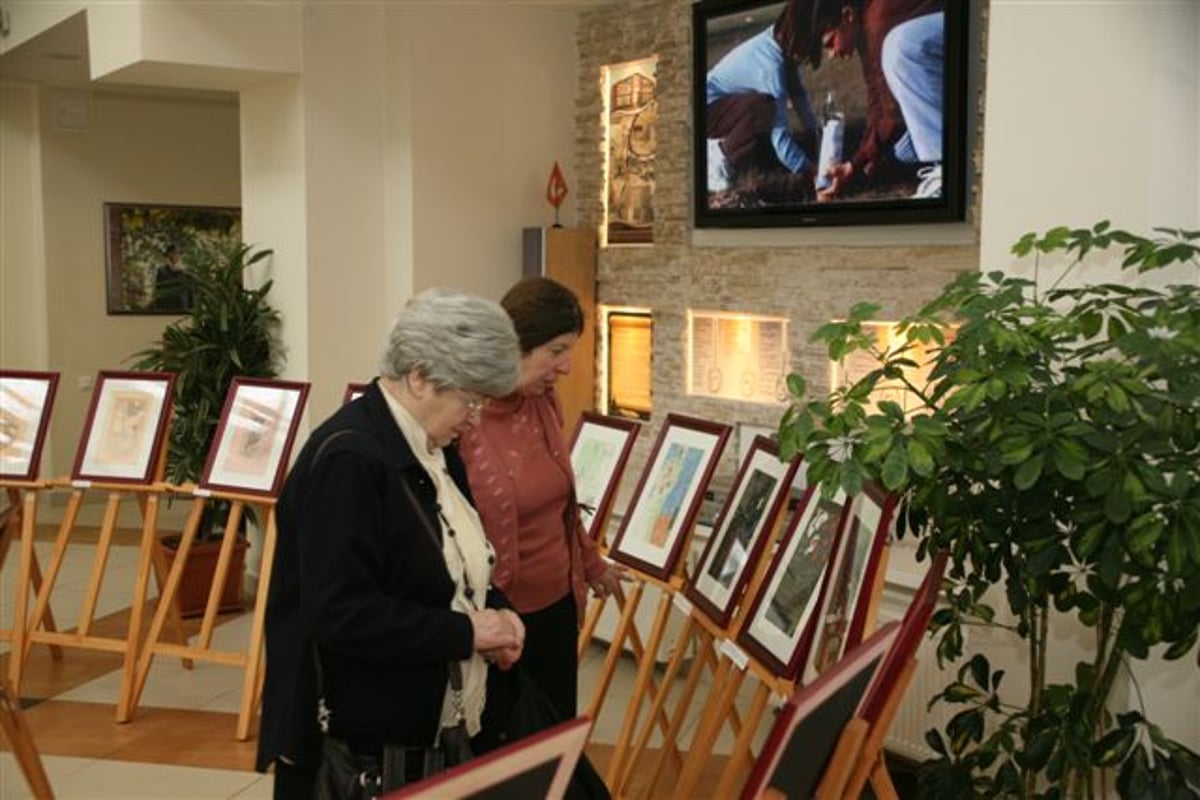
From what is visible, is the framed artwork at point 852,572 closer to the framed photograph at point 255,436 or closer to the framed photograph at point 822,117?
the framed photograph at point 822,117

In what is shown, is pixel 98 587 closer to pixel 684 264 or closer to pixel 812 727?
pixel 684 264

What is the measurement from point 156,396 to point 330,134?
1910 mm

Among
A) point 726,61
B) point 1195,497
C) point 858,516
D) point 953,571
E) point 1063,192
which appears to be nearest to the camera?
point 1195,497

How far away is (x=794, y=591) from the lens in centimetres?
300

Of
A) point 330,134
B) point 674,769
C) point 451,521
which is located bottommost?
point 674,769

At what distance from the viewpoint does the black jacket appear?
2.27 m

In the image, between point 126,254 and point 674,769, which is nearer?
point 674,769

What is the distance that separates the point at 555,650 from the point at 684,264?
3585 millimetres

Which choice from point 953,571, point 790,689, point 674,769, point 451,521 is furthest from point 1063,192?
point 674,769

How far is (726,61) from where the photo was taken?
20.1 feet

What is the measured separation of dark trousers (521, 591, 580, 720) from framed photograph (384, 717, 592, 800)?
1.63 metres

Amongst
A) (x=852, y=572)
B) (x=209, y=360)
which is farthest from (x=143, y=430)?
(x=852, y=572)

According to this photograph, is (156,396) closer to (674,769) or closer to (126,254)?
(674,769)

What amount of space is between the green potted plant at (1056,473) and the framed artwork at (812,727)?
1.47 ft
